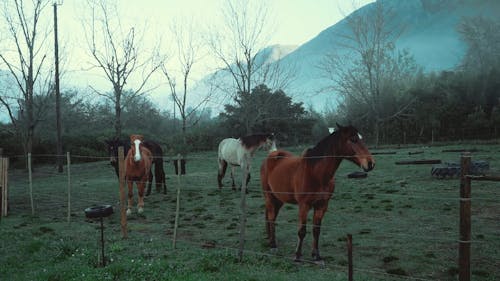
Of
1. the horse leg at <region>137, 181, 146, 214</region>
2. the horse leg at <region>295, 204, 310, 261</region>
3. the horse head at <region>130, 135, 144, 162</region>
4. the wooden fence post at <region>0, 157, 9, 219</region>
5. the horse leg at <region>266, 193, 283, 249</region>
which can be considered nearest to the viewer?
the horse leg at <region>295, 204, 310, 261</region>

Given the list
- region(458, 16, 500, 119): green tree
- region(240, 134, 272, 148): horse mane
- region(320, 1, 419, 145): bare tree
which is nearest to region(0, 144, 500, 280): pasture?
region(240, 134, 272, 148): horse mane

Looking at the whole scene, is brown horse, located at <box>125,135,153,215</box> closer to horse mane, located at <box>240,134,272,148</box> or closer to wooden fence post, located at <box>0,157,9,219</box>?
horse mane, located at <box>240,134,272,148</box>

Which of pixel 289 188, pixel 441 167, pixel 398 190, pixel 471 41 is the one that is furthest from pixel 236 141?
pixel 471 41

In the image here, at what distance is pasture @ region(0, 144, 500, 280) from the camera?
4.94 m

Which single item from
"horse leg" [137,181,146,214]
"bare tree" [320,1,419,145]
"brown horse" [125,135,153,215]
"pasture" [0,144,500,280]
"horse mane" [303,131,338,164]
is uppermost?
"bare tree" [320,1,419,145]

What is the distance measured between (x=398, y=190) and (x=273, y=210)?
17.8 ft

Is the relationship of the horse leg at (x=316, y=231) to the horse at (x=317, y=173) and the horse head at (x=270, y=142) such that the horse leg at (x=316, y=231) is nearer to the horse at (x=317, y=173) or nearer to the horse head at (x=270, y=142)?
the horse at (x=317, y=173)

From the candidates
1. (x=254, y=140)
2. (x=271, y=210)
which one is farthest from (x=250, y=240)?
(x=254, y=140)

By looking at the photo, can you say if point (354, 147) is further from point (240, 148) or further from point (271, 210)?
point (240, 148)

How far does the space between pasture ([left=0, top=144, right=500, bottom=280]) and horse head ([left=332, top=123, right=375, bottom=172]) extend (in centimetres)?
61

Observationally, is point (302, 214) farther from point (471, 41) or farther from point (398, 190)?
point (471, 41)

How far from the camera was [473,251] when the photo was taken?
5426mm

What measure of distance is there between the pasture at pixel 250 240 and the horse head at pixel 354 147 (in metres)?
0.61

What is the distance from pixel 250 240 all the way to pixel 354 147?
2.43 metres
